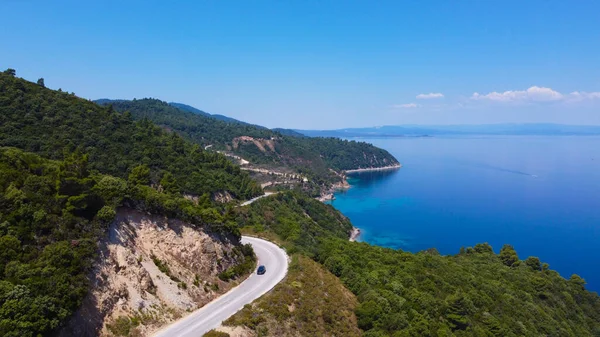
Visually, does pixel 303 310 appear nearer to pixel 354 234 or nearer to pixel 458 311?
pixel 458 311

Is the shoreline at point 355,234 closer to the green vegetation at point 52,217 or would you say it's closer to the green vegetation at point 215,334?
the green vegetation at point 52,217

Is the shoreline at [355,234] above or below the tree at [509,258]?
below

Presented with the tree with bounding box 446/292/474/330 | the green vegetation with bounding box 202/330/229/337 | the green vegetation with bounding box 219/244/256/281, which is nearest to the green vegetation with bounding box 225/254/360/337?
the green vegetation with bounding box 202/330/229/337

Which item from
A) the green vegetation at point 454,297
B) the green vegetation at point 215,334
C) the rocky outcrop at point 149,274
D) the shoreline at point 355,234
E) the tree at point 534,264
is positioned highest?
the rocky outcrop at point 149,274

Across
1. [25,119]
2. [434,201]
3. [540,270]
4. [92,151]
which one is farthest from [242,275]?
[434,201]

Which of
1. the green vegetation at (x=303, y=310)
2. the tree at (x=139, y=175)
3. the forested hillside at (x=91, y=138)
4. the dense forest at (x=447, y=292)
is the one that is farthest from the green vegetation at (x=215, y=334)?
the forested hillside at (x=91, y=138)

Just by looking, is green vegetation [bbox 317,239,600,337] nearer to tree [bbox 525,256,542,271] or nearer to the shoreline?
tree [bbox 525,256,542,271]
